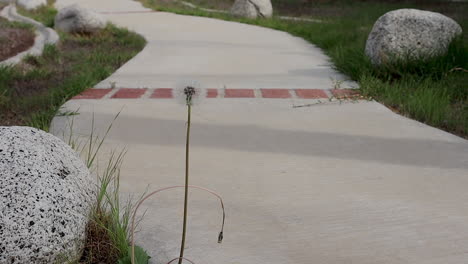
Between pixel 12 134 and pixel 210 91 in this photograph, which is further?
pixel 210 91

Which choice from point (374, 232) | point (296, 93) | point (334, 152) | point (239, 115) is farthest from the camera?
point (296, 93)

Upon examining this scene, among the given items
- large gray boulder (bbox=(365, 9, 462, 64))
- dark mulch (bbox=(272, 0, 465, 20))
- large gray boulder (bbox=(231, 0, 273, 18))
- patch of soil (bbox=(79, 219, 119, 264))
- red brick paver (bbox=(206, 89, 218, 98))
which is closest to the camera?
patch of soil (bbox=(79, 219, 119, 264))

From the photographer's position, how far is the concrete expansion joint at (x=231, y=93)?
5.77 metres

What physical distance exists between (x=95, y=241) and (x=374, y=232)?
4.04ft

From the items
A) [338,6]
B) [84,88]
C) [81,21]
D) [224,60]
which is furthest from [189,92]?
[338,6]

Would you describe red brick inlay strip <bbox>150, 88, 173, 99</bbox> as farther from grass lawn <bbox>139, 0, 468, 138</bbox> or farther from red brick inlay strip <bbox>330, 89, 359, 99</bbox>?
grass lawn <bbox>139, 0, 468, 138</bbox>

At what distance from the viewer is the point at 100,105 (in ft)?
17.7

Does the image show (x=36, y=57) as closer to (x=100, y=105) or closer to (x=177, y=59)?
(x=177, y=59)

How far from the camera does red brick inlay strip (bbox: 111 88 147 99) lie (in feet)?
19.0

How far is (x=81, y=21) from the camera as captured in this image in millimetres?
10664

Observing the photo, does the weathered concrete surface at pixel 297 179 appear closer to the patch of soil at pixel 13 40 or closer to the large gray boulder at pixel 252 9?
the patch of soil at pixel 13 40

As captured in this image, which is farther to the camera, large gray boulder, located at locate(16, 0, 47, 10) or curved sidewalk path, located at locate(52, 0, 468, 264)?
large gray boulder, located at locate(16, 0, 47, 10)

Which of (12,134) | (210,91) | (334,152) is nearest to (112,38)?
(210,91)

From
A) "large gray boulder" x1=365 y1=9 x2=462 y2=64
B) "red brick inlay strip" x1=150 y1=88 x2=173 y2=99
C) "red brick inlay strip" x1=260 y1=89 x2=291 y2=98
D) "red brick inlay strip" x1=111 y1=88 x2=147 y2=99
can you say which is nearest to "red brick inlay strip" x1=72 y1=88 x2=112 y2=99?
"red brick inlay strip" x1=111 y1=88 x2=147 y2=99
